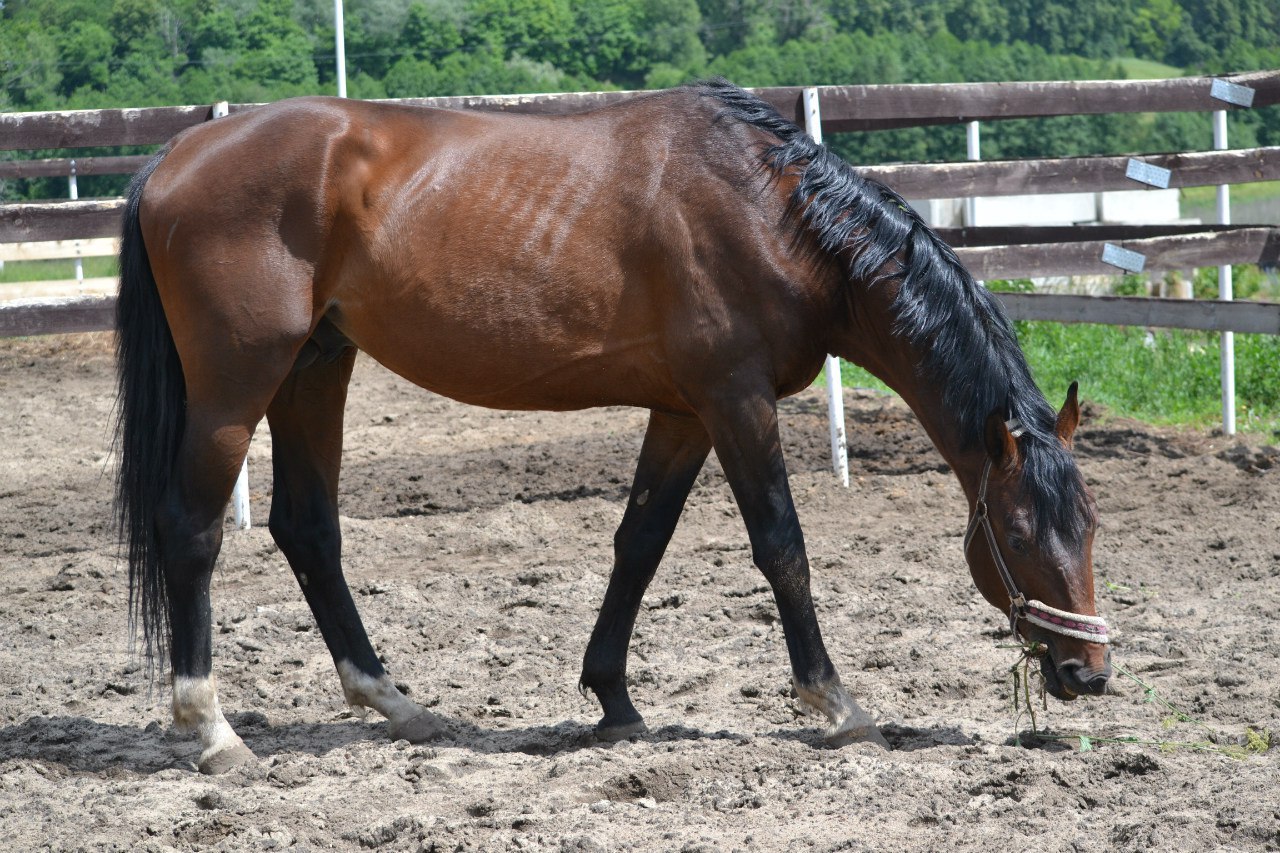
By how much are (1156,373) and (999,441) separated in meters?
6.88

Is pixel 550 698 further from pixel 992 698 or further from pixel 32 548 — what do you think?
pixel 32 548

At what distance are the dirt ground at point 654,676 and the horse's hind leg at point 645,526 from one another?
0.81 ft

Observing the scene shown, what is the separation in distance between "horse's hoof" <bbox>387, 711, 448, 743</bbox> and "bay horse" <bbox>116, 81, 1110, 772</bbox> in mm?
492

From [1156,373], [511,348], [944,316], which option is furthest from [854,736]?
[1156,373]

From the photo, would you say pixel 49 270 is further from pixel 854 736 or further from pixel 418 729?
pixel 854 736

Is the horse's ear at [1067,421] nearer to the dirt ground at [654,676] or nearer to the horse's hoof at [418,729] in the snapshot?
the dirt ground at [654,676]

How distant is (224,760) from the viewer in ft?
11.3

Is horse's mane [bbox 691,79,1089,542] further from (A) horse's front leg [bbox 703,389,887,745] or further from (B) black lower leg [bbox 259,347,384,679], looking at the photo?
(B) black lower leg [bbox 259,347,384,679]

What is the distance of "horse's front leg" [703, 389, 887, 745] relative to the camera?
11.3 feet

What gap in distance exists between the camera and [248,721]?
12.8 feet

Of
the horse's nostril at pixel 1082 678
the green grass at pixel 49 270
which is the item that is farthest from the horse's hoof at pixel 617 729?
the green grass at pixel 49 270

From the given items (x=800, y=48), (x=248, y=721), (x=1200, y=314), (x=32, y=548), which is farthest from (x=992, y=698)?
(x=800, y=48)

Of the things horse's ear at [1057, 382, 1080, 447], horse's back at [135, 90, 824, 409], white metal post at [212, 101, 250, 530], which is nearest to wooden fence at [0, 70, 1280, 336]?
white metal post at [212, 101, 250, 530]

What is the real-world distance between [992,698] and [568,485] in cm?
331
